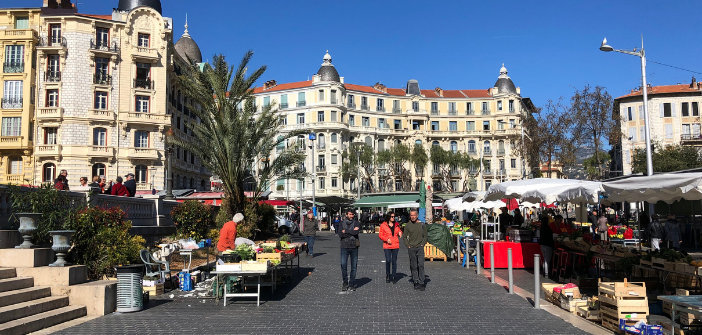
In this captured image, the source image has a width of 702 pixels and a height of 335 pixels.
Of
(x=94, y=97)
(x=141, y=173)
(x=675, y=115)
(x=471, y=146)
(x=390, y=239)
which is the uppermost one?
(x=675, y=115)

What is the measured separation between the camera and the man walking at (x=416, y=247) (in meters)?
12.4

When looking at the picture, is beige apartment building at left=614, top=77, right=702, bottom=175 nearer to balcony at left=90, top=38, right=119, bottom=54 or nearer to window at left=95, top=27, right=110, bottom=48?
balcony at left=90, top=38, right=119, bottom=54

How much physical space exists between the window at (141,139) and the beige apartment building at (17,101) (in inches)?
273

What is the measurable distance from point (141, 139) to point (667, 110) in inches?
2124

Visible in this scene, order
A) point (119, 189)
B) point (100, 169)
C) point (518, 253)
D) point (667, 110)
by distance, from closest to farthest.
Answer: point (518, 253), point (119, 189), point (100, 169), point (667, 110)

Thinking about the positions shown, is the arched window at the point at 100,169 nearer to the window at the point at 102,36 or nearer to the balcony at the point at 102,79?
the balcony at the point at 102,79

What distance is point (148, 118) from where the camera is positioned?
41156 millimetres

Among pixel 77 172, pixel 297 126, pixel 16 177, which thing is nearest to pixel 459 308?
pixel 77 172

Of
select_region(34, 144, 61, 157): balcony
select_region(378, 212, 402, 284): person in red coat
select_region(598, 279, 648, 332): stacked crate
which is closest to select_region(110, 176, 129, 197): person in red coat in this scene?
select_region(378, 212, 402, 284): person in red coat

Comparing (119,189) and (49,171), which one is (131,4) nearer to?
(49,171)

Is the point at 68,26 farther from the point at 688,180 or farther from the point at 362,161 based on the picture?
the point at 688,180

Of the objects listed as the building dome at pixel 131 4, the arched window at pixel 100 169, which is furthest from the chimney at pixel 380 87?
the arched window at pixel 100 169

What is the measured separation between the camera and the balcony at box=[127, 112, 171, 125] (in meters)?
40.7

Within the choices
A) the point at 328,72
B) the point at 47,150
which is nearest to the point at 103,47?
the point at 47,150
